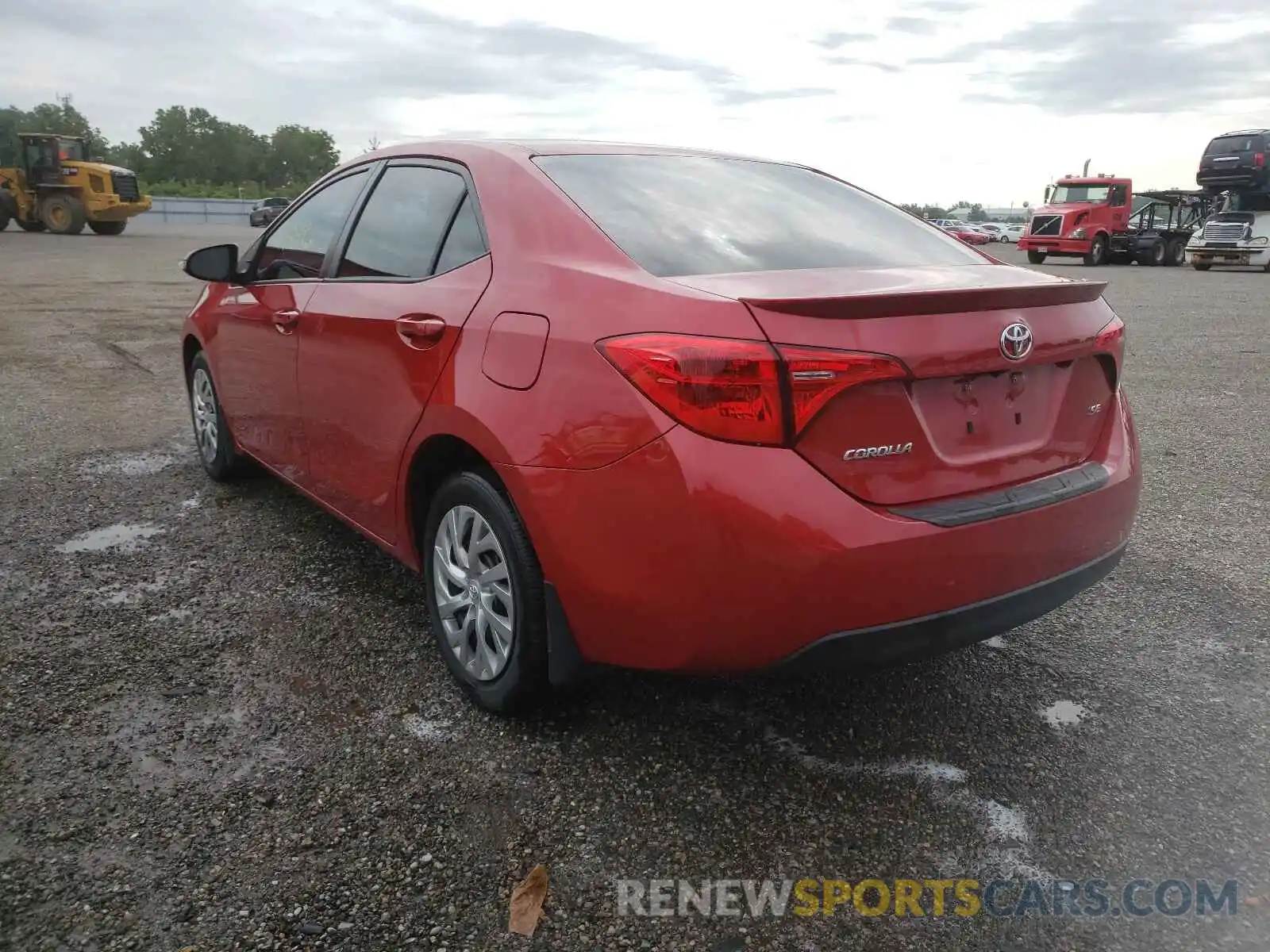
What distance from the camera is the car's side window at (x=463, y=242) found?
9.20ft

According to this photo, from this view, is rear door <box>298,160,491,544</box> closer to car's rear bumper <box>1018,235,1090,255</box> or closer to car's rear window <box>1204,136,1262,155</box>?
car's rear bumper <box>1018,235,1090,255</box>

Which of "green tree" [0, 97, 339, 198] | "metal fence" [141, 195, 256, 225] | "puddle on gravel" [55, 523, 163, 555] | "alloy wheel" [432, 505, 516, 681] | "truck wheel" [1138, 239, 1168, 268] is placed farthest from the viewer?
"green tree" [0, 97, 339, 198]

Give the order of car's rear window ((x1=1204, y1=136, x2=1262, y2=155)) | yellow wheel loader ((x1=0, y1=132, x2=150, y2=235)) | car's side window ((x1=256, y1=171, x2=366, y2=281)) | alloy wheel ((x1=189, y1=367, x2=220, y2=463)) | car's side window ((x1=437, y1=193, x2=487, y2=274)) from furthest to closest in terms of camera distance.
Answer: car's rear window ((x1=1204, y1=136, x2=1262, y2=155)) → yellow wheel loader ((x1=0, y1=132, x2=150, y2=235)) → alloy wheel ((x1=189, y1=367, x2=220, y2=463)) → car's side window ((x1=256, y1=171, x2=366, y2=281)) → car's side window ((x1=437, y1=193, x2=487, y2=274))

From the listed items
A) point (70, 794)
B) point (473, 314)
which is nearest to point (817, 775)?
point (473, 314)

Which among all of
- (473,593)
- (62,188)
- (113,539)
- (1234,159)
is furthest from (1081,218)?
(473,593)

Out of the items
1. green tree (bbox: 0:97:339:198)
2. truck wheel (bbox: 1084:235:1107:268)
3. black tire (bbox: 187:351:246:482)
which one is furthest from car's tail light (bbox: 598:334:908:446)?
green tree (bbox: 0:97:339:198)

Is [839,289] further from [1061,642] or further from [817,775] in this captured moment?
[1061,642]

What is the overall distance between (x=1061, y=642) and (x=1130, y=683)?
0.30 metres

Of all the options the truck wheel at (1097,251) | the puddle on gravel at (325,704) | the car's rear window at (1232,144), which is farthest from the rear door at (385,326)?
the car's rear window at (1232,144)

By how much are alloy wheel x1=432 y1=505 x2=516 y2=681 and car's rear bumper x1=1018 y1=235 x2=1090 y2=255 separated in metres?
29.1

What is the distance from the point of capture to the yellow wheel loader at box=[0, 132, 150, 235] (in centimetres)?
2694

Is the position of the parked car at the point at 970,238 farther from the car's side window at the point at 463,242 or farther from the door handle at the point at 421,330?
the door handle at the point at 421,330

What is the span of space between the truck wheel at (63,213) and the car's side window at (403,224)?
1126 inches

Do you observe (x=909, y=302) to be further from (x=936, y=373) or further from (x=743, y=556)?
(x=743, y=556)
